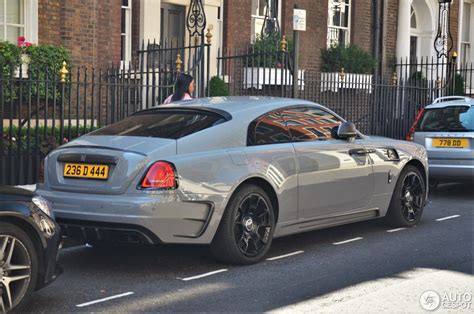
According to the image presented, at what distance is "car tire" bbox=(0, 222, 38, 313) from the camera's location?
198 inches

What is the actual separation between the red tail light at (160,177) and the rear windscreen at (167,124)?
15.8 inches

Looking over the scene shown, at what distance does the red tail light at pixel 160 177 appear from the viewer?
6.14 m

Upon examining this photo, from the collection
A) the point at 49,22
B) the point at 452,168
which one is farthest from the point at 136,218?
the point at 49,22

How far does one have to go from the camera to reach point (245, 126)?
698cm

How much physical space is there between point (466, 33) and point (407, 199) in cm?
1873

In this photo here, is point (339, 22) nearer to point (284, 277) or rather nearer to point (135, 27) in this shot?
point (135, 27)

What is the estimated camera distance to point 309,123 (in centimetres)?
777

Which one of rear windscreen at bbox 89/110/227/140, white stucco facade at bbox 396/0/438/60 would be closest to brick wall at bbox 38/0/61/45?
rear windscreen at bbox 89/110/227/140

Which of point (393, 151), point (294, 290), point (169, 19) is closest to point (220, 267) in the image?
point (294, 290)

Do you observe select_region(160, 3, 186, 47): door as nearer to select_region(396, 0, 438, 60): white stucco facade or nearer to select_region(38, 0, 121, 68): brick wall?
select_region(38, 0, 121, 68): brick wall

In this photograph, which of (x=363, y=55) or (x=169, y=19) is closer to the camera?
(x=169, y=19)

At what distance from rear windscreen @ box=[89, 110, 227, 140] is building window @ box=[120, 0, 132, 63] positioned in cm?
736

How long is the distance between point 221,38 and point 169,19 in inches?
52.0

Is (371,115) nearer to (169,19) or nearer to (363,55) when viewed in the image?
(363,55)
